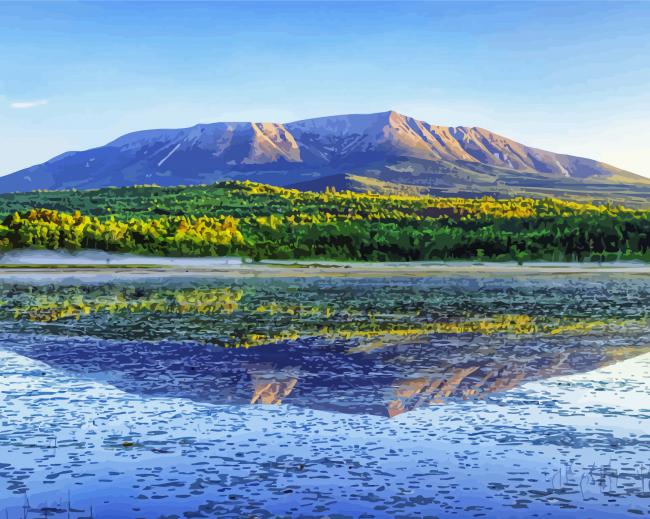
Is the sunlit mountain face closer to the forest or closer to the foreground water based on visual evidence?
the foreground water

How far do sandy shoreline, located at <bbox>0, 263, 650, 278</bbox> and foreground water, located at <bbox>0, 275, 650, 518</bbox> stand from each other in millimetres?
40960

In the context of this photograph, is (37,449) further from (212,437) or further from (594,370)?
(594,370)

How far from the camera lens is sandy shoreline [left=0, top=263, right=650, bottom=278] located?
7781 centimetres

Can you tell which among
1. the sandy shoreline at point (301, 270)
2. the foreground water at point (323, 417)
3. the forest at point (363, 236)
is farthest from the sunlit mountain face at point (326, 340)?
the forest at point (363, 236)

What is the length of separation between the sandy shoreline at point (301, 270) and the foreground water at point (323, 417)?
41.0 meters

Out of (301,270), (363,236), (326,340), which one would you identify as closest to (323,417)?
(326,340)

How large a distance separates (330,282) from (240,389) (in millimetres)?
46351

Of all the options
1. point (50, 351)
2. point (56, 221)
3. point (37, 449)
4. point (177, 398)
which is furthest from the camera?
point (56, 221)

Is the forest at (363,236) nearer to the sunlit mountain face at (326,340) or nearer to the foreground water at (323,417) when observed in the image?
the sunlit mountain face at (326,340)

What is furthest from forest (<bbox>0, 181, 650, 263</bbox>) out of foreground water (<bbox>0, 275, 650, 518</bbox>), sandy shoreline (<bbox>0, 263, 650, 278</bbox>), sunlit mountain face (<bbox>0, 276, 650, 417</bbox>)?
foreground water (<bbox>0, 275, 650, 518</bbox>)

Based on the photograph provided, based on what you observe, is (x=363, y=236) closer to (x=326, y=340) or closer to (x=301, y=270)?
(x=301, y=270)

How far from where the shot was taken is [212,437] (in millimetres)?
16000

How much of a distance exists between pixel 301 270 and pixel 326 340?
56.7 meters

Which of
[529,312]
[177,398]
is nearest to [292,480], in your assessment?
[177,398]
